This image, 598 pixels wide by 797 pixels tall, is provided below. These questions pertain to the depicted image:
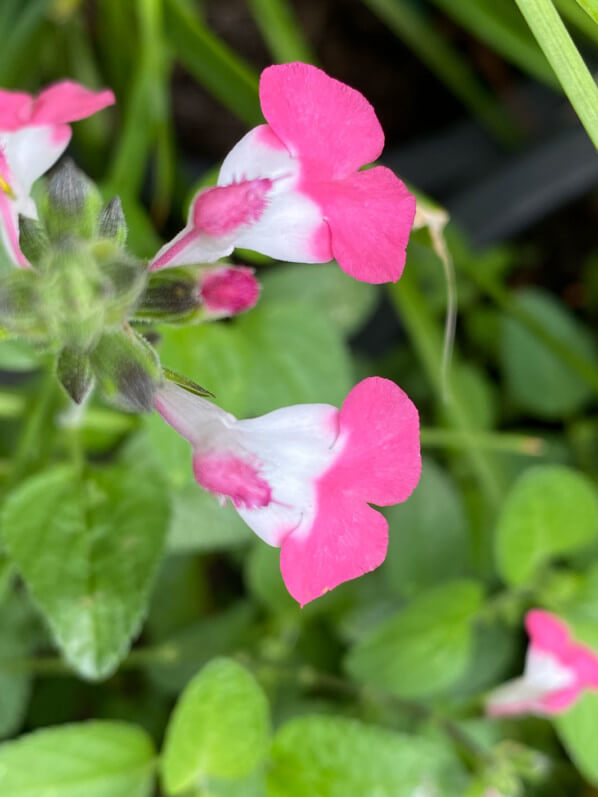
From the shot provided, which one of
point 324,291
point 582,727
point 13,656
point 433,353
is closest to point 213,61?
point 324,291

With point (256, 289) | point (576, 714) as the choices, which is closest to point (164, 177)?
point (256, 289)

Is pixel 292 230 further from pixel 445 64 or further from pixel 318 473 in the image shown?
pixel 445 64

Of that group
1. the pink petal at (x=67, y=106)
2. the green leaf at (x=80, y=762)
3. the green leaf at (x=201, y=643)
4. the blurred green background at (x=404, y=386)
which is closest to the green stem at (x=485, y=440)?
the blurred green background at (x=404, y=386)

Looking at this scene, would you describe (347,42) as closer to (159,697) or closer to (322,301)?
(322,301)

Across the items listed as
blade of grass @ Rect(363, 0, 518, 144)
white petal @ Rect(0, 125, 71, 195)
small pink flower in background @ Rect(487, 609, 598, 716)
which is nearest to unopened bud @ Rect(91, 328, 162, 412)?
white petal @ Rect(0, 125, 71, 195)

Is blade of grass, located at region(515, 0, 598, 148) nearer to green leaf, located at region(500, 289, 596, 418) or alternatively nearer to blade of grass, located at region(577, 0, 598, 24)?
blade of grass, located at region(577, 0, 598, 24)

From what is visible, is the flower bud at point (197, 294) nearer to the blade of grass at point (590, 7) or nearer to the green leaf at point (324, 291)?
the blade of grass at point (590, 7)

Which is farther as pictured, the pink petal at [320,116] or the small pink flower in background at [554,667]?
the small pink flower in background at [554,667]
